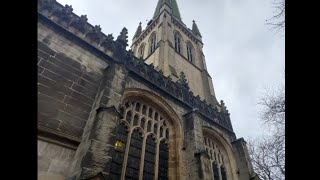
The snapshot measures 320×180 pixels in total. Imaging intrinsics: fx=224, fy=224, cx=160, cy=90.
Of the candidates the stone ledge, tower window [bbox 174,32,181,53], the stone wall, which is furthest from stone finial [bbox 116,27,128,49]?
tower window [bbox 174,32,181,53]

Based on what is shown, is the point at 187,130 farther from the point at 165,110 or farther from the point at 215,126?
the point at 215,126

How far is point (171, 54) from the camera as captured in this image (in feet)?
64.7

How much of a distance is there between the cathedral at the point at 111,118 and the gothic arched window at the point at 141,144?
37 mm

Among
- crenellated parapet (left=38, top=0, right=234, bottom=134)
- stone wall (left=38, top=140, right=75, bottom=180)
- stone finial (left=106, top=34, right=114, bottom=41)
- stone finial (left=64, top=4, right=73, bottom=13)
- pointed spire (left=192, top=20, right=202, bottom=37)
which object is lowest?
stone wall (left=38, top=140, right=75, bottom=180)

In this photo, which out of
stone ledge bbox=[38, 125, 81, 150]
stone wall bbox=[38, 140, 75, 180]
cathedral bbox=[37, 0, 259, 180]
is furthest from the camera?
cathedral bbox=[37, 0, 259, 180]

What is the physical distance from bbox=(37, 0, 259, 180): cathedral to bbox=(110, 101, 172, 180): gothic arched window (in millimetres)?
37

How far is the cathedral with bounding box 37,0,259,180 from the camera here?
6.29 m

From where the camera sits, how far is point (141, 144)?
8.97 metres

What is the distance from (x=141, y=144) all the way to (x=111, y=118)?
2418mm

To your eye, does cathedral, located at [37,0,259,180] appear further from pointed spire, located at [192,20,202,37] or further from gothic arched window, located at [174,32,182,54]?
pointed spire, located at [192,20,202,37]

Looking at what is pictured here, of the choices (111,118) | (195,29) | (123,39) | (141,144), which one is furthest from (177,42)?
(111,118)

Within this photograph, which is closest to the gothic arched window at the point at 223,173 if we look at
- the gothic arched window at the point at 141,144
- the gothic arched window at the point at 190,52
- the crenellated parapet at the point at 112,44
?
the crenellated parapet at the point at 112,44

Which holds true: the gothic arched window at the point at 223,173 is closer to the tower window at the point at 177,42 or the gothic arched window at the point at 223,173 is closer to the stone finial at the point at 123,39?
the stone finial at the point at 123,39
